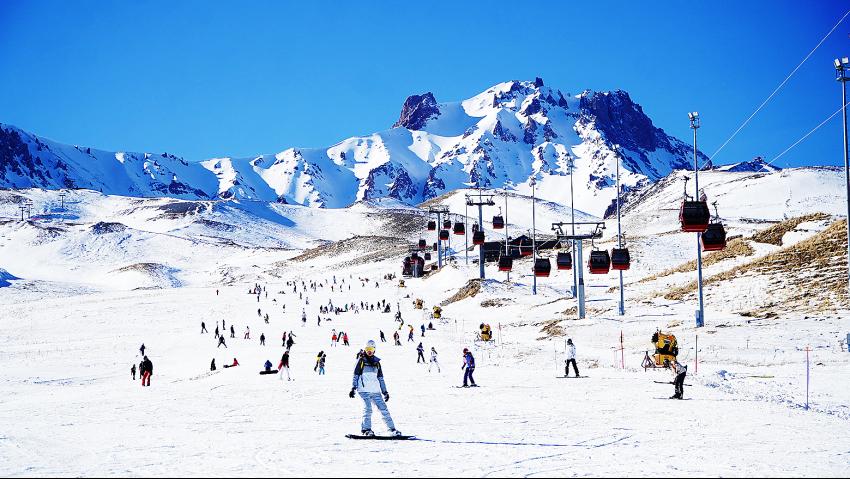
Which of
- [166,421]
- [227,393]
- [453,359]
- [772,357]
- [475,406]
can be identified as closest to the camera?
[166,421]

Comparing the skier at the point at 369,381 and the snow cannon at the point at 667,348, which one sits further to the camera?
the snow cannon at the point at 667,348

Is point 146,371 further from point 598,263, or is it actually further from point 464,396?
point 598,263

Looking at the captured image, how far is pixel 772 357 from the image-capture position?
28.3m

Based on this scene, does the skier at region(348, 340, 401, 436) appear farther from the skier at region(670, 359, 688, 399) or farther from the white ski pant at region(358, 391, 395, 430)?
the skier at region(670, 359, 688, 399)

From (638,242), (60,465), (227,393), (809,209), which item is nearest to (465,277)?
(638,242)

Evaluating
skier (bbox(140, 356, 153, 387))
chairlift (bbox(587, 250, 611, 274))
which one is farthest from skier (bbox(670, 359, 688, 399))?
chairlift (bbox(587, 250, 611, 274))

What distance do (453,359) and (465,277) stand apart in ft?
156

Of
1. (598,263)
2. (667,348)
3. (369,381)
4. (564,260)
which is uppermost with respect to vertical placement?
(564,260)

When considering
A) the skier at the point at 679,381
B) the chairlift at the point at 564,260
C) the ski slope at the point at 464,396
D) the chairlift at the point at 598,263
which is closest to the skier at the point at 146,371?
the ski slope at the point at 464,396

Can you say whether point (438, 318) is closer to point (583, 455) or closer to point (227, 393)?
point (227, 393)

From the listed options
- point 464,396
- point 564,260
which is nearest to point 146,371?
point 464,396

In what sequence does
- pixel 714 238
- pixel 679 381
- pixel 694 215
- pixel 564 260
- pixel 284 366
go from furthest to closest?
pixel 564 260, pixel 714 238, pixel 694 215, pixel 284 366, pixel 679 381

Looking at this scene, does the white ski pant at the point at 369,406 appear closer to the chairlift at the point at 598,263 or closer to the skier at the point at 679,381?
the skier at the point at 679,381

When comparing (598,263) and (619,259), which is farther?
(598,263)
